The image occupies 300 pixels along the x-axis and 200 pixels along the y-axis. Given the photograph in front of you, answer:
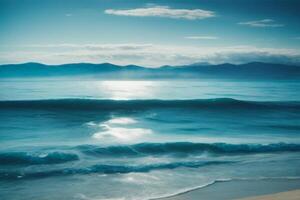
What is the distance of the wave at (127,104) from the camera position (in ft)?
64.8

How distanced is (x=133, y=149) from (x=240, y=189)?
4392 mm

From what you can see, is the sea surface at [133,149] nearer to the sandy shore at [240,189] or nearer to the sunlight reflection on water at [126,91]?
the sandy shore at [240,189]

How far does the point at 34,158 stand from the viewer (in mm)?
8688

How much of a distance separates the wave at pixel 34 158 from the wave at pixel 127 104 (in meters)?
10.6

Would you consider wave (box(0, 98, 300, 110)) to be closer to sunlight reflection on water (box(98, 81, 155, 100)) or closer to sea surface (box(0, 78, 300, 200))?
sea surface (box(0, 78, 300, 200))

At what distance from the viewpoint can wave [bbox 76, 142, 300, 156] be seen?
31.6 ft

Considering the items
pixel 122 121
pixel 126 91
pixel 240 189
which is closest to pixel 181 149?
pixel 240 189

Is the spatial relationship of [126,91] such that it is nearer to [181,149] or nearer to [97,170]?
[181,149]

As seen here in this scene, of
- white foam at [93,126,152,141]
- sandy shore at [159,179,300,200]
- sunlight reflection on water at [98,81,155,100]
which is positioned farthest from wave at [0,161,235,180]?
sunlight reflection on water at [98,81,155,100]

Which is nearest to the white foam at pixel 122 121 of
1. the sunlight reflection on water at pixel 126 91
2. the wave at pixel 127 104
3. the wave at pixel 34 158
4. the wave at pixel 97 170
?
the wave at pixel 127 104

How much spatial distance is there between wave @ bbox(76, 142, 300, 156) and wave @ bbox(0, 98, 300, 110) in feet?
32.4

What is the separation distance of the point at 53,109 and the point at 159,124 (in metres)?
6.30

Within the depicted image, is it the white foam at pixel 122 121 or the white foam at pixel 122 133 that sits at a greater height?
the white foam at pixel 122 121

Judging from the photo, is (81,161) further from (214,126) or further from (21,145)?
(214,126)
